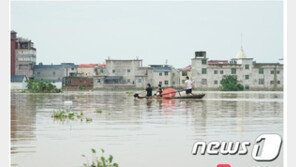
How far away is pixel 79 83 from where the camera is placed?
69.6 m

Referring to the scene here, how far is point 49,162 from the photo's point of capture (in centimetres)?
704

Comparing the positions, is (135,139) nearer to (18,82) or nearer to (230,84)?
(230,84)

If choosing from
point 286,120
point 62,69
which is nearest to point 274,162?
point 286,120

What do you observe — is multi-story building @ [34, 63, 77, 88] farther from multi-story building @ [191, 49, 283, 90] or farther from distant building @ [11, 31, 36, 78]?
multi-story building @ [191, 49, 283, 90]

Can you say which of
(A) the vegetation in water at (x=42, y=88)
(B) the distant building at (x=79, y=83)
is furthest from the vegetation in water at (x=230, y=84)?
(A) the vegetation in water at (x=42, y=88)

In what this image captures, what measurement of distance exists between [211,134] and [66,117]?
5.83 metres

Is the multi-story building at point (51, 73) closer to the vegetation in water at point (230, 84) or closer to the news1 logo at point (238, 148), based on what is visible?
the vegetation in water at point (230, 84)

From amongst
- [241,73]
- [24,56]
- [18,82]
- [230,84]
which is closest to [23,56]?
[24,56]

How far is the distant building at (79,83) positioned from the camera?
6919 cm

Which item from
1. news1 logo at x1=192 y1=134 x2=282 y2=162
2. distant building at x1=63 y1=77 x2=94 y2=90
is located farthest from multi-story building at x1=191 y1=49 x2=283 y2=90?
news1 logo at x1=192 y1=134 x2=282 y2=162

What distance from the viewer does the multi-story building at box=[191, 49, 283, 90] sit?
212ft

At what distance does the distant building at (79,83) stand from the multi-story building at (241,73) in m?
16.3

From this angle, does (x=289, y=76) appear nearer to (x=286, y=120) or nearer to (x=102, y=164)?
(x=286, y=120)

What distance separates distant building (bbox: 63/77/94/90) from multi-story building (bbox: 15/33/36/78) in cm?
617
